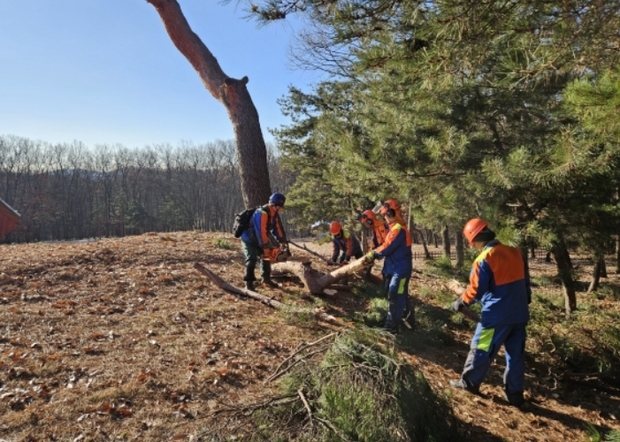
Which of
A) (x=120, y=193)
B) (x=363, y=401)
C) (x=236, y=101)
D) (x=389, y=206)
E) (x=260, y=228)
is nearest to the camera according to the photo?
(x=363, y=401)

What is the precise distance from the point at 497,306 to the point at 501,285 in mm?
228

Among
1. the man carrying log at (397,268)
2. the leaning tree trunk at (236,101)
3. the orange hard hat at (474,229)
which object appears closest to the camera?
the orange hard hat at (474,229)

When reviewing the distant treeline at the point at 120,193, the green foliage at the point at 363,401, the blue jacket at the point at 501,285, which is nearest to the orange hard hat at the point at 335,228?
the blue jacket at the point at 501,285

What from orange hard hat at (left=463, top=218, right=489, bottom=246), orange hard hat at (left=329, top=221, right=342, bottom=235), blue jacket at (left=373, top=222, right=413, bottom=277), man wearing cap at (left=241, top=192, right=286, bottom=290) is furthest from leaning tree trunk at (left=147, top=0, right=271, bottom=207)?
orange hard hat at (left=463, top=218, right=489, bottom=246)

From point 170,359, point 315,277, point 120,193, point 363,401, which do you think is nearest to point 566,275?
point 315,277

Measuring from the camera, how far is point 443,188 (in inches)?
262

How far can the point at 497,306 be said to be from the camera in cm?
431

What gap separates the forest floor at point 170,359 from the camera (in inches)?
134

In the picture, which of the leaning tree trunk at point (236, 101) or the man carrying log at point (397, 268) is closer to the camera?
the man carrying log at point (397, 268)

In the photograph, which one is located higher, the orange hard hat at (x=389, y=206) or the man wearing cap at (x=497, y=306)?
the orange hard hat at (x=389, y=206)

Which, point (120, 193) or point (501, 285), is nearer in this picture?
point (501, 285)

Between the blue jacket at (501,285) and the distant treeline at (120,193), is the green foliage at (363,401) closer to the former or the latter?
the blue jacket at (501,285)

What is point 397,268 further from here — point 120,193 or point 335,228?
point 120,193

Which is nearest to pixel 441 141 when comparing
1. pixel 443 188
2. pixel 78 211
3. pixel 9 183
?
pixel 443 188
